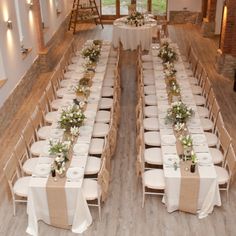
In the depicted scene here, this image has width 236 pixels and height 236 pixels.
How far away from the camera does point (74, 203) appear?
6172mm

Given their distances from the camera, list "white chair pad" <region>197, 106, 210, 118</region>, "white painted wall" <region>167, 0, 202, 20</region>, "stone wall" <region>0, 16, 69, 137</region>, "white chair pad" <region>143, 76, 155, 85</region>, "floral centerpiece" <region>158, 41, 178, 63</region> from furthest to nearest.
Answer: "white painted wall" <region>167, 0, 202, 20</region> < "floral centerpiece" <region>158, 41, 178, 63</region> < "white chair pad" <region>143, 76, 155, 85</region> < "stone wall" <region>0, 16, 69, 137</region> < "white chair pad" <region>197, 106, 210, 118</region>

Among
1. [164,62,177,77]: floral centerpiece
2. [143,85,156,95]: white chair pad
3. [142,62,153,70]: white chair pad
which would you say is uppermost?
[164,62,177,77]: floral centerpiece

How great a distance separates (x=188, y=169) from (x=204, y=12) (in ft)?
46.1

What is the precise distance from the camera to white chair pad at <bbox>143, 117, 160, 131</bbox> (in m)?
8.29

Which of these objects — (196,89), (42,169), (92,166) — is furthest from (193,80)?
(42,169)

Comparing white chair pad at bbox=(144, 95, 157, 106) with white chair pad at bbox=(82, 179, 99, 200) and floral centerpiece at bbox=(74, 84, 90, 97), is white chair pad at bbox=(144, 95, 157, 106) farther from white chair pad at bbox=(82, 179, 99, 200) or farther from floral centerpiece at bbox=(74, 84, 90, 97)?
white chair pad at bbox=(82, 179, 99, 200)

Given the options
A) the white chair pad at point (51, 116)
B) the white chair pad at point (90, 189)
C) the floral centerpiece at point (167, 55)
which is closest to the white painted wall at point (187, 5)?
the floral centerpiece at point (167, 55)

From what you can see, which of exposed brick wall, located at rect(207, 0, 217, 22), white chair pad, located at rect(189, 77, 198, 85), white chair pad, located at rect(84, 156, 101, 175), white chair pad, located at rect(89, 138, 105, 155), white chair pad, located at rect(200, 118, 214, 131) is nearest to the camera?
white chair pad, located at rect(84, 156, 101, 175)

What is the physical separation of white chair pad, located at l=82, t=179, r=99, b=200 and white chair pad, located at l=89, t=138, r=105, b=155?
1.00 meters

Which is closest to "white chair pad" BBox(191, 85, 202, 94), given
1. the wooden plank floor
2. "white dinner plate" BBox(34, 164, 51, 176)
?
the wooden plank floor

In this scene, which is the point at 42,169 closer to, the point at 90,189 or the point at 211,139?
the point at 90,189

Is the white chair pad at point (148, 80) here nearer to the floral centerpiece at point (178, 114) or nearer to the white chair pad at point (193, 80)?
the white chair pad at point (193, 80)

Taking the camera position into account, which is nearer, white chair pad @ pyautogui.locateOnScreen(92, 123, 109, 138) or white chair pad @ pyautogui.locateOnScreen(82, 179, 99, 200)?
white chair pad @ pyautogui.locateOnScreen(82, 179, 99, 200)

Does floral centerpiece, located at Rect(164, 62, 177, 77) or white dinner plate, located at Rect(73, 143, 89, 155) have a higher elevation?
floral centerpiece, located at Rect(164, 62, 177, 77)
